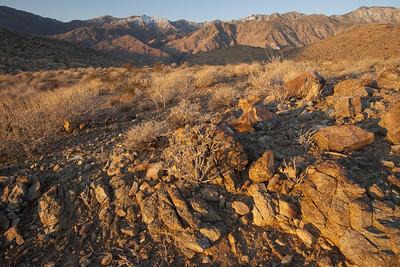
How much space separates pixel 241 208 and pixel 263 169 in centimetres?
43

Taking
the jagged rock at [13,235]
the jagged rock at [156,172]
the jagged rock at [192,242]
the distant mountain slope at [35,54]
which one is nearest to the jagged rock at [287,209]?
the jagged rock at [192,242]

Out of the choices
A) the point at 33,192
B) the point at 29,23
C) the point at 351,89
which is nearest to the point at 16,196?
the point at 33,192

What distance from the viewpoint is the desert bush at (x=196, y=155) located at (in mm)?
2689

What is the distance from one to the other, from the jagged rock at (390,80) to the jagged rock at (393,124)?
5.75 feet

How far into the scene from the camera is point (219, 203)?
2.56 meters

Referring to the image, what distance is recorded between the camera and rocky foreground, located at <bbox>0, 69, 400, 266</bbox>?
217 centimetres

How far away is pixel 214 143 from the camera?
8.98ft

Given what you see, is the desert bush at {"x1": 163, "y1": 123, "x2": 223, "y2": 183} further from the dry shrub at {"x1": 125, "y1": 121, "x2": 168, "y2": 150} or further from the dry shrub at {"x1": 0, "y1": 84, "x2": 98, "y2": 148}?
the dry shrub at {"x1": 0, "y1": 84, "x2": 98, "y2": 148}

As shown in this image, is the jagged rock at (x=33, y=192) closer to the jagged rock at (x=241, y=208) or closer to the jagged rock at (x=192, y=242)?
the jagged rock at (x=192, y=242)

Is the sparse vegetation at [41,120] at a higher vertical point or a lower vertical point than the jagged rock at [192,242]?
higher

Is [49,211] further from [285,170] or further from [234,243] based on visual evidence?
[285,170]

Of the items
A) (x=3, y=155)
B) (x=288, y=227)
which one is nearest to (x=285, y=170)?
(x=288, y=227)

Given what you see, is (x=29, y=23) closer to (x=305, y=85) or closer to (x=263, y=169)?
(x=305, y=85)

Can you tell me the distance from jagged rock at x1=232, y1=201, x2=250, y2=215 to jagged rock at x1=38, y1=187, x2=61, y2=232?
1641 mm
